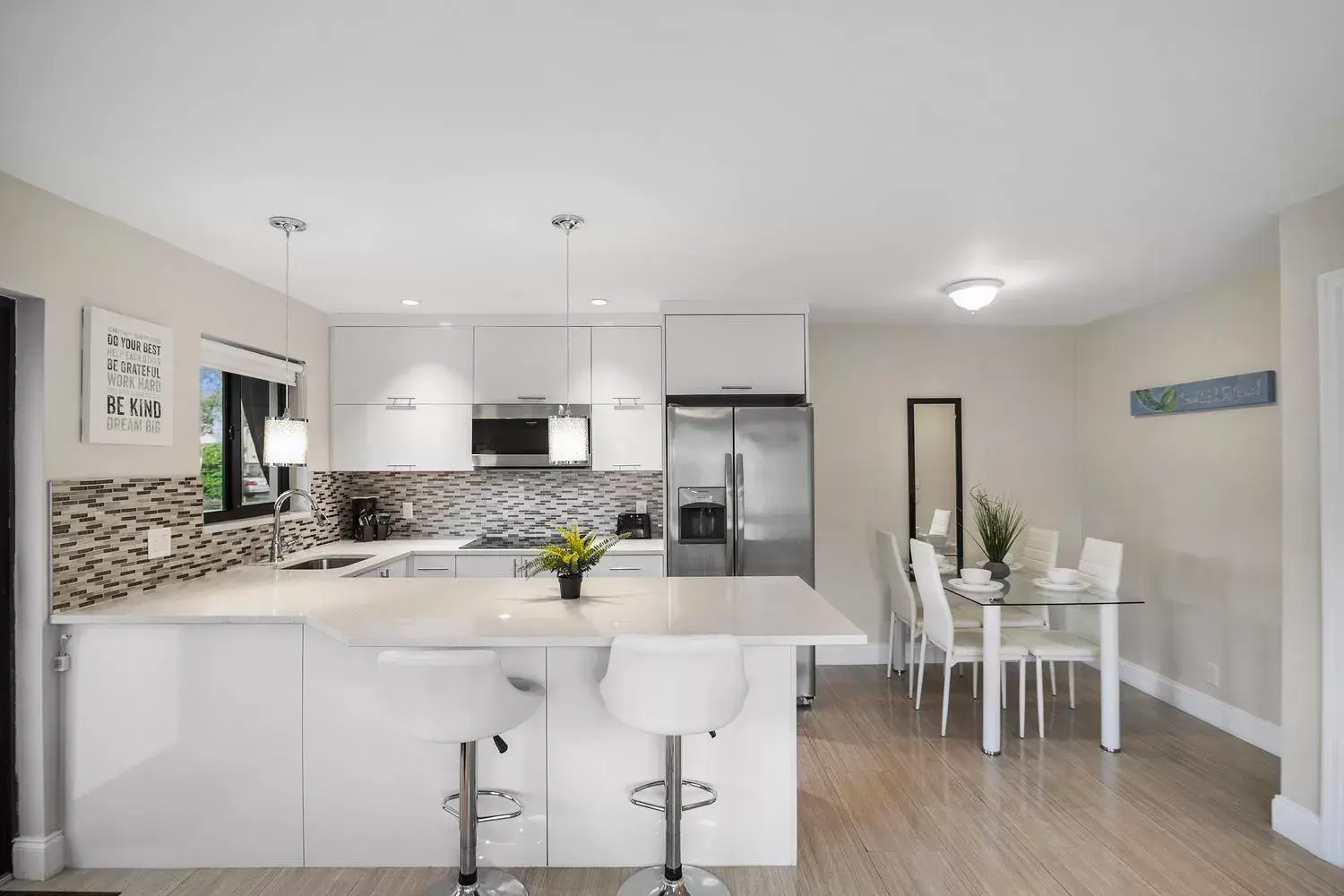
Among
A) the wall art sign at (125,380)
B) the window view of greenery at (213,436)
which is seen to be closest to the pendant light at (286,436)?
the wall art sign at (125,380)

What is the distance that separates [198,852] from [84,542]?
1201 millimetres

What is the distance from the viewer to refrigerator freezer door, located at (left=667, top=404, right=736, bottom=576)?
443cm

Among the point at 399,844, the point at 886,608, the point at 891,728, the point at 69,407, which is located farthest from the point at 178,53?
the point at 886,608

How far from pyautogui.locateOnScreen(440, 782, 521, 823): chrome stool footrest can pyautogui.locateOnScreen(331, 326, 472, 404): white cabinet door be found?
8.86 feet

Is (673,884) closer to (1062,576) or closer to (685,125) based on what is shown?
(685,125)

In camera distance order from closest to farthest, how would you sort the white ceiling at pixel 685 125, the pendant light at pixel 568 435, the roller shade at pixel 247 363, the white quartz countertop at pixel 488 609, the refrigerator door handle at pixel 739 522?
the white ceiling at pixel 685 125 < the white quartz countertop at pixel 488 609 < the pendant light at pixel 568 435 < the roller shade at pixel 247 363 < the refrigerator door handle at pixel 739 522

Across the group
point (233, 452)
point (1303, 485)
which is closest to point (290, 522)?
point (233, 452)

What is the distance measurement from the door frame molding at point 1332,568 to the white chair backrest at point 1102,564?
3.87ft

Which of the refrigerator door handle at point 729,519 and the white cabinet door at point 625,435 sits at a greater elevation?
the white cabinet door at point 625,435

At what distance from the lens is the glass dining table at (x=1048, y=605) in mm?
3660

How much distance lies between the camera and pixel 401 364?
475cm

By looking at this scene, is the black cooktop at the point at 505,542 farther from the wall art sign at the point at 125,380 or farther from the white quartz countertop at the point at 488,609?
the wall art sign at the point at 125,380

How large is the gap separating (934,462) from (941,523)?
0.43 metres

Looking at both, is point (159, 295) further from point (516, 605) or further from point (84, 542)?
point (516, 605)
